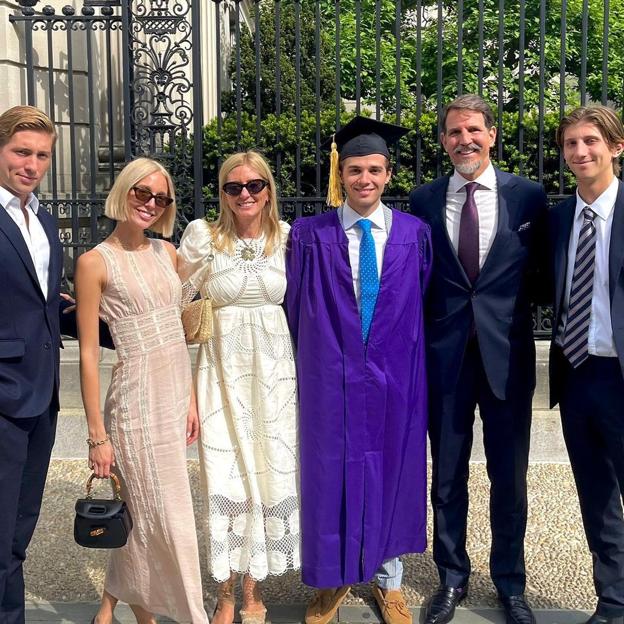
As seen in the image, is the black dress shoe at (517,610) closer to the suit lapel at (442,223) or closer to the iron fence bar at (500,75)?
the suit lapel at (442,223)

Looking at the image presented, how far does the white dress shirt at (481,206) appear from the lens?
3355 millimetres

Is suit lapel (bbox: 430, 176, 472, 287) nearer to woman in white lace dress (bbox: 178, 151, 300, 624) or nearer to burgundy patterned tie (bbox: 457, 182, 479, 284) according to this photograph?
burgundy patterned tie (bbox: 457, 182, 479, 284)

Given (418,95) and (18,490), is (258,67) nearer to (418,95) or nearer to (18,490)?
(418,95)

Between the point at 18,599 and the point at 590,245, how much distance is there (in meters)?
2.54

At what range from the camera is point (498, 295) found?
131 inches

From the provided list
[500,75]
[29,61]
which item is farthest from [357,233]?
[29,61]

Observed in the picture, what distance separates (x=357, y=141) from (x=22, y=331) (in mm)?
1532

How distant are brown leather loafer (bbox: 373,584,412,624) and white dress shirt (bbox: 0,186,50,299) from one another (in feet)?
6.36

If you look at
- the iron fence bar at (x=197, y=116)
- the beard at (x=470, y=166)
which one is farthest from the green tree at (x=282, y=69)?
the beard at (x=470, y=166)

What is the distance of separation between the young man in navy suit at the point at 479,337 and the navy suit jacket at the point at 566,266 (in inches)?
4.6

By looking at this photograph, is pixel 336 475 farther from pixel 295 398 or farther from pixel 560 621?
pixel 560 621

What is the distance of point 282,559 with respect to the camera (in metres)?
3.29

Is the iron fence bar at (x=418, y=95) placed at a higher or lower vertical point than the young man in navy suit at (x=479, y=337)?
higher

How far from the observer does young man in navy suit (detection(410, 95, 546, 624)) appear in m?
3.33
